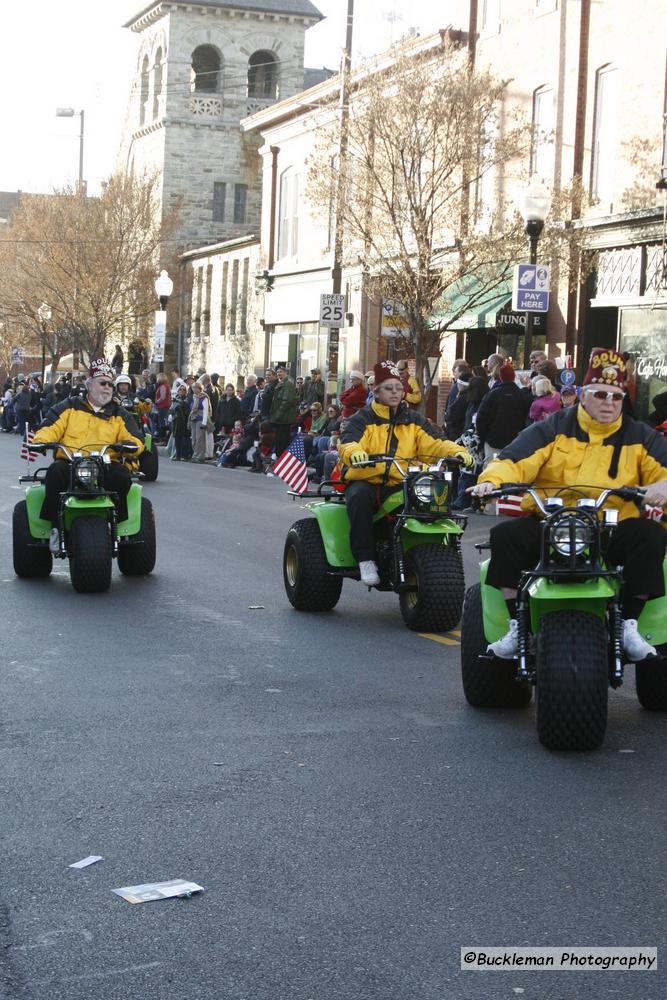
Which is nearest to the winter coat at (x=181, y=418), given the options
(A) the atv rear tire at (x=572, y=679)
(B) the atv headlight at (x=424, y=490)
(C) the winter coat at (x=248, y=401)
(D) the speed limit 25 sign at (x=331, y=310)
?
(C) the winter coat at (x=248, y=401)

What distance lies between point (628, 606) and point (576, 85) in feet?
78.1

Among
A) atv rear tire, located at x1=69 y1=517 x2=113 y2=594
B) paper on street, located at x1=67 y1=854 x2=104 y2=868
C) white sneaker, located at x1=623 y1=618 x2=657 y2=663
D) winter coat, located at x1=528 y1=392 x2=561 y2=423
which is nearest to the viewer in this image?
paper on street, located at x1=67 y1=854 x2=104 y2=868

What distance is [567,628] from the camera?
6.86 m

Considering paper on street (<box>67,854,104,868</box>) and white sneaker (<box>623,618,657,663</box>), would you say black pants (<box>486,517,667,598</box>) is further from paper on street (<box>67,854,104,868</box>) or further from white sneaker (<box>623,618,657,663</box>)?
paper on street (<box>67,854,104,868</box>)

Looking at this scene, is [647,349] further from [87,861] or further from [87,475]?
[87,861]

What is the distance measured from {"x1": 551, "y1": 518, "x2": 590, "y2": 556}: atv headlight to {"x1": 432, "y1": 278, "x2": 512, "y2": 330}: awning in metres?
23.6

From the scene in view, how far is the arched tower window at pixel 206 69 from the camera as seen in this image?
6869 centimetres

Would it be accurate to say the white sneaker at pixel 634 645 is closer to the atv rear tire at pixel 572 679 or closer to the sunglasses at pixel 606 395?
the atv rear tire at pixel 572 679

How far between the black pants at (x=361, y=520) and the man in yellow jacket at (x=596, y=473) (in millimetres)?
3078

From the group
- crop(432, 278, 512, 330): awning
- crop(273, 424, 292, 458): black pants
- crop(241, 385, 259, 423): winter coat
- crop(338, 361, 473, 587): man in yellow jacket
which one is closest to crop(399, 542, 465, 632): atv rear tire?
crop(338, 361, 473, 587): man in yellow jacket

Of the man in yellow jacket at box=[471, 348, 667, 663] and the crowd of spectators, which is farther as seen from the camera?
the crowd of spectators

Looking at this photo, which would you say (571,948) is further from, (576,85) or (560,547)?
(576,85)

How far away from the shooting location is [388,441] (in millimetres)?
11211

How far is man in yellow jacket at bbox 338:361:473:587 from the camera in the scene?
10891 mm
